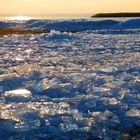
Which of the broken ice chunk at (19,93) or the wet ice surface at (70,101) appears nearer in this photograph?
the wet ice surface at (70,101)

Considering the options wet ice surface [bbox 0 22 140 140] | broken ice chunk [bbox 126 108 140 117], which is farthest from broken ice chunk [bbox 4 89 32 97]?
broken ice chunk [bbox 126 108 140 117]

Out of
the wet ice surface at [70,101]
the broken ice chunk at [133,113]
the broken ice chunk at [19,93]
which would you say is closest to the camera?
the wet ice surface at [70,101]

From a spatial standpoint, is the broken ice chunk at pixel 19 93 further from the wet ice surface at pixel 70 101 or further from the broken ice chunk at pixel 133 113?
the broken ice chunk at pixel 133 113

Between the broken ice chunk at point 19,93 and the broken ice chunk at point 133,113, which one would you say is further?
the broken ice chunk at point 19,93

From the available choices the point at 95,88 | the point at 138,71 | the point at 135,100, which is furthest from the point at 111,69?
the point at 135,100

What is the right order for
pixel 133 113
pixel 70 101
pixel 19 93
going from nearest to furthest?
pixel 133 113 → pixel 70 101 → pixel 19 93

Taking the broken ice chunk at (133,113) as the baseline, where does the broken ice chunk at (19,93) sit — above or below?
above

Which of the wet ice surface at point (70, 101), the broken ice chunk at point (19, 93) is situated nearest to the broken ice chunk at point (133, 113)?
the wet ice surface at point (70, 101)

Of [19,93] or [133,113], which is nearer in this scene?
[133,113]

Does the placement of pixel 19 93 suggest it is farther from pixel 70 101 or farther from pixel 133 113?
pixel 133 113

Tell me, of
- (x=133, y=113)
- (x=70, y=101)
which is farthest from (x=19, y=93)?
(x=133, y=113)

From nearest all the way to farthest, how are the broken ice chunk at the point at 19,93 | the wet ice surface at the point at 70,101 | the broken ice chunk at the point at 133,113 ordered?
the wet ice surface at the point at 70,101
the broken ice chunk at the point at 133,113
the broken ice chunk at the point at 19,93

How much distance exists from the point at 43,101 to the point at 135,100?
1.39m

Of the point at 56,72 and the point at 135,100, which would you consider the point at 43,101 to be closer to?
the point at 135,100
